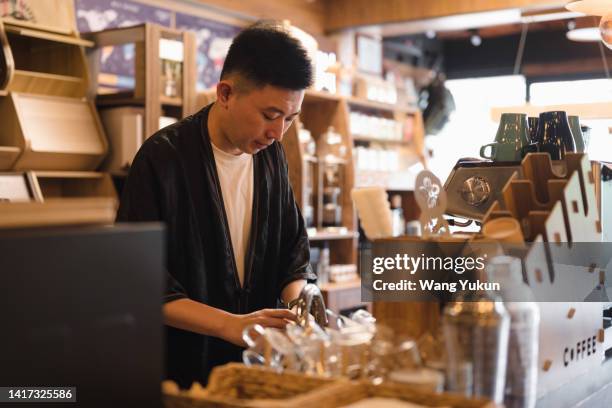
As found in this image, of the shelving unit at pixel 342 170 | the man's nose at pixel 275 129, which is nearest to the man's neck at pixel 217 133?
the man's nose at pixel 275 129

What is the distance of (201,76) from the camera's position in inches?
254

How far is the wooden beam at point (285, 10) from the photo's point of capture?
21.8ft

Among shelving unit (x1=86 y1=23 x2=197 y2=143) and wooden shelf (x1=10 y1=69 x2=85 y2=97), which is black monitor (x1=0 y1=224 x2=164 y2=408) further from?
shelving unit (x1=86 y1=23 x2=197 y2=143)

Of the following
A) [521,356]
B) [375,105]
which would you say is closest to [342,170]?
[375,105]

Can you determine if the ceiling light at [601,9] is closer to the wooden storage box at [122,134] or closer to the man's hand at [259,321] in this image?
the man's hand at [259,321]

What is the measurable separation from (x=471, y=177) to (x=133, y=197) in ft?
3.08

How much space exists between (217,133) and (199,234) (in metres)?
0.32

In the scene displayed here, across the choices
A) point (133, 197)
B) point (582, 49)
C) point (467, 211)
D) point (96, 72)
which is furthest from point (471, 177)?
point (582, 49)

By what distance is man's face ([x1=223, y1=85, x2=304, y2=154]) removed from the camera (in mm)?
2225

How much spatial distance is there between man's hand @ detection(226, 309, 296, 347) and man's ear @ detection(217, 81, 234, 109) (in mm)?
660

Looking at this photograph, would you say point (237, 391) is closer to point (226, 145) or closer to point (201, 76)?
point (226, 145)

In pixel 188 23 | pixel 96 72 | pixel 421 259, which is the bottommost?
pixel 421 259

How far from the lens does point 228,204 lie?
247cm

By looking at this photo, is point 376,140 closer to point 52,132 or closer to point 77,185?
point 77,185
